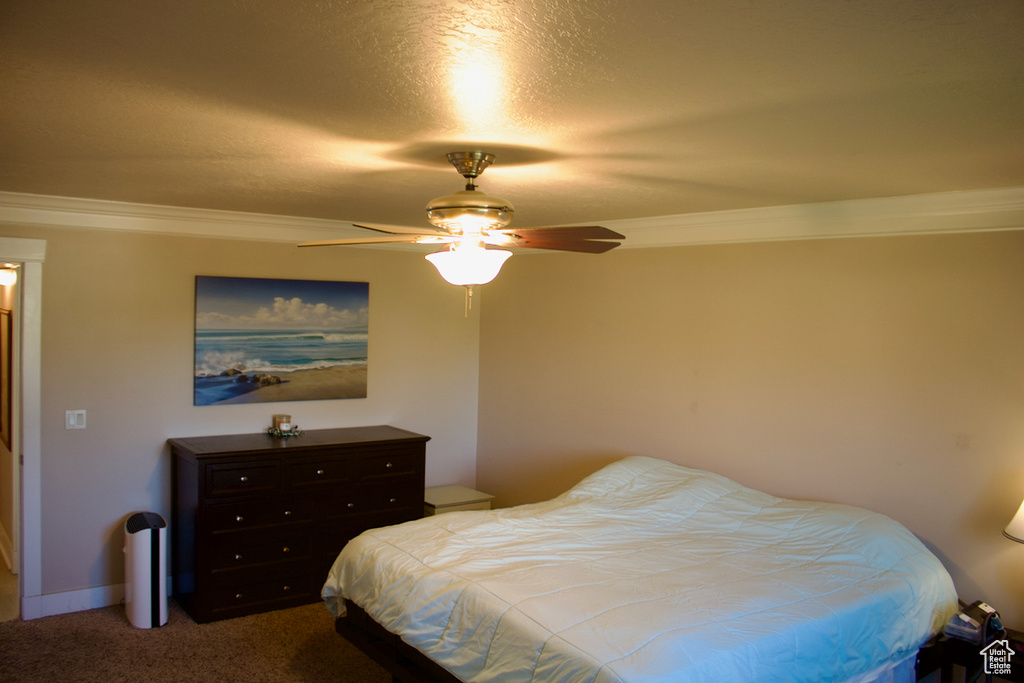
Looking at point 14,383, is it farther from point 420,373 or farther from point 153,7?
point 153,7

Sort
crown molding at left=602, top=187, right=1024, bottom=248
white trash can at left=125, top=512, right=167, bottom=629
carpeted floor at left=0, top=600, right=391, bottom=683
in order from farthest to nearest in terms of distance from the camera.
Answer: white trash can at left=125, top=512, right=167, bottom=629, carpeted floor at left=0, top=600, right=391, bottom=683, crown molding at left=602, top=187, right=1024, bottom=248

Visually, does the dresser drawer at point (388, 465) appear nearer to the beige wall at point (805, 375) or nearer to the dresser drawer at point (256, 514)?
the dresser drawer at point (256, 514)

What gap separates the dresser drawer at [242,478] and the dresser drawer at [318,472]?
0.34 feet

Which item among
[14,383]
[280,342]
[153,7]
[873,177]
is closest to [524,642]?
[153,7]

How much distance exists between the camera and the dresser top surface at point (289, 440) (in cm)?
431

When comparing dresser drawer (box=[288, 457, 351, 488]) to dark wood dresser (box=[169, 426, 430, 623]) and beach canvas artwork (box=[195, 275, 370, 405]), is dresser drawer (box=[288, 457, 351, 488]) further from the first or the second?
beach canvas artwork (box=[195, 275, 370, 405])

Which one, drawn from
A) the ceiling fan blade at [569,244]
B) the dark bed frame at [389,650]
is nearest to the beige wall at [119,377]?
the dark bed frame at [389,650]

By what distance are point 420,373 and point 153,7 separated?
13.7 feet

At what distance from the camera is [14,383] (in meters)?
4.17

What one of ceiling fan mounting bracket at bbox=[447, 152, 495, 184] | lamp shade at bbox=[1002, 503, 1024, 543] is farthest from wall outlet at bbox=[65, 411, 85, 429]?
lamp shade at bbox=[1002, 503, 1024, 543]

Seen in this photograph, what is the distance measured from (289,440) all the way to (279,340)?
2.28 ft

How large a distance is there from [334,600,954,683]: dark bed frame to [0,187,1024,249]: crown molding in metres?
1.89

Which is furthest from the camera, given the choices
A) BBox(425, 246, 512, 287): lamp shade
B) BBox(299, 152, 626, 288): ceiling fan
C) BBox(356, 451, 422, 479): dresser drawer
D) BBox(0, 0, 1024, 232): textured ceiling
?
BBox(356, 451, 422, 479): dresser drawer

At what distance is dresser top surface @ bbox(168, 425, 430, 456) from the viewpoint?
431 centimetres
